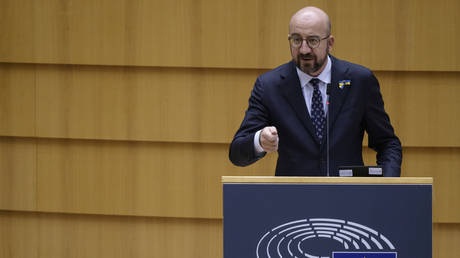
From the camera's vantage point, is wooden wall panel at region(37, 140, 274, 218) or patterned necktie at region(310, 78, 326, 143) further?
wooden wall panel at region(37, 140, 274, 218)

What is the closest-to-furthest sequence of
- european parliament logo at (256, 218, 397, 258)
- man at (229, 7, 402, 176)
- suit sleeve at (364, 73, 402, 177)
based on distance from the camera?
european parliament logo at (256, 218, 397, 258) < man at (229, 7, 402, 176) < suit sleeve at (364, 73, 402, 177)

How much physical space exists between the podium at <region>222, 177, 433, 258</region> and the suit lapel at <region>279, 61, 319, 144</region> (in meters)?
0.48

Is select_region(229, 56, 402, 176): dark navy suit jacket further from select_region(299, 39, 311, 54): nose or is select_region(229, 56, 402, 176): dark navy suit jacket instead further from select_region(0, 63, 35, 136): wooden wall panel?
select_region(0, 63, 35, 136): wooden wall panel

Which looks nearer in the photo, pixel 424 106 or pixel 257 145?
pixel 257 145

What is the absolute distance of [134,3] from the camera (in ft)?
10.3

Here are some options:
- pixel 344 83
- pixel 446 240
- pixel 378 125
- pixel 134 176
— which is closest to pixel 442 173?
pixel 446 240

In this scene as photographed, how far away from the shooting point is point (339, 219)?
1.43 m

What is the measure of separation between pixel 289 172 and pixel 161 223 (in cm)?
149

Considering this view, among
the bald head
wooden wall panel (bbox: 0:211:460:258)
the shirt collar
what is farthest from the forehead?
wooden wall panel (bbox: 0:211:460:258)

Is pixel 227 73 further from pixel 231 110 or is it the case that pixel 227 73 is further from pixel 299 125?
pixel 299 125

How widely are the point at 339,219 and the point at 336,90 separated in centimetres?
64

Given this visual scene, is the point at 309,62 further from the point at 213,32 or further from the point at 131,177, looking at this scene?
the point at 131,177

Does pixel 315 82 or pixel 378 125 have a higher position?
pixel 315 82

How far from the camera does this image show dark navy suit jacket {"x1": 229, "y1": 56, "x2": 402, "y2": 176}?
6.23 ft
